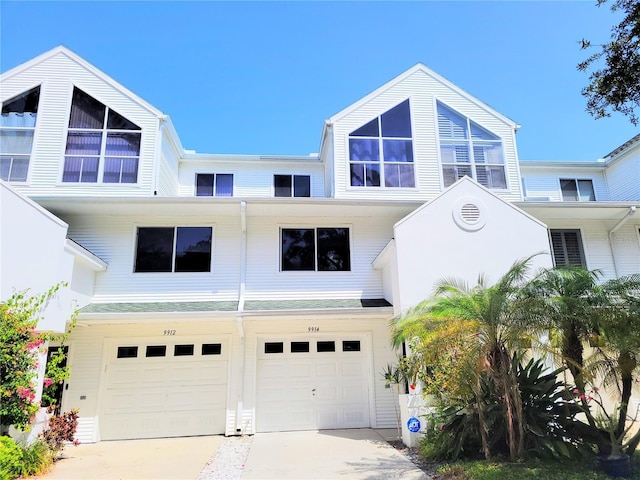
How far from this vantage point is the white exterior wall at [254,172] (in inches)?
619

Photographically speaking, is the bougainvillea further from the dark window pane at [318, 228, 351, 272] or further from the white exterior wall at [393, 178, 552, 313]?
the white exterior wall at [393, 178, 552, 313]

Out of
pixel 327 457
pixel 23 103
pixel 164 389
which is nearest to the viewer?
pixel 327 457

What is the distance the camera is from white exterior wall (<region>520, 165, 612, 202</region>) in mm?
16609

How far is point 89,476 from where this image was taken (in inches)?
291

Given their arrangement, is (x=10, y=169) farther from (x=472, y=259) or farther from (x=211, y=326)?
(x=472, y=259)

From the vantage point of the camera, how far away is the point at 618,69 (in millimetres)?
6426

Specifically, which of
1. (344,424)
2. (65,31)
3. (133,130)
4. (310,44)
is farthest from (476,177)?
(65,31)

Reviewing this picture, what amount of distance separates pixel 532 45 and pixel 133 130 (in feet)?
37.0

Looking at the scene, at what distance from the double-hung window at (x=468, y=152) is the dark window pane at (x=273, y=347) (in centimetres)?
730

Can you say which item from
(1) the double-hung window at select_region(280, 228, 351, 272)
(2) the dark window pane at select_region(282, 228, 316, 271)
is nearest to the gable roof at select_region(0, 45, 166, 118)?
(2) the dark window pane at select_region(282, 228, 316, 271)

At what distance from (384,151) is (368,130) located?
3.06 ft

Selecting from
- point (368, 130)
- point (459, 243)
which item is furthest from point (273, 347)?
point (368, 130)

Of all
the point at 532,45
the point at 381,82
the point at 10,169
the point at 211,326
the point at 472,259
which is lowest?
the point at 211,326

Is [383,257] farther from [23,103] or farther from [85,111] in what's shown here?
[23,103]
